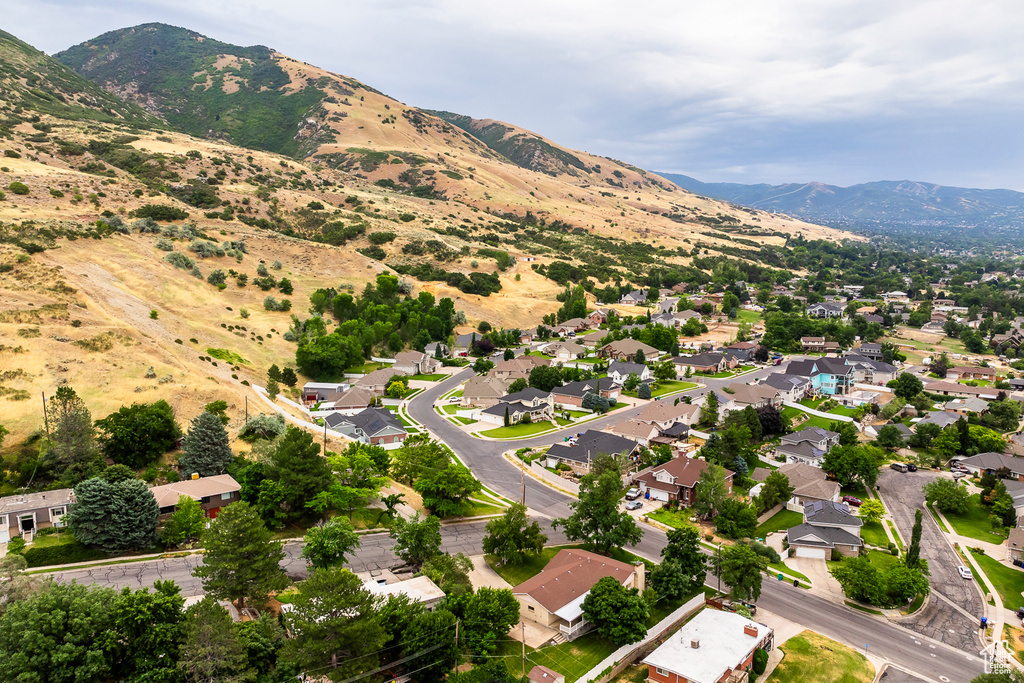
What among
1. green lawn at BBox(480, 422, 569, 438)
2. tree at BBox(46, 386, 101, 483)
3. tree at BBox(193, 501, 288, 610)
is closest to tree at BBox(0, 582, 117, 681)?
tree at BBox(193, 501, 288, 610)

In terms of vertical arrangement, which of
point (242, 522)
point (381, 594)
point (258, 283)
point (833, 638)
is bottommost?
point (833, 638)

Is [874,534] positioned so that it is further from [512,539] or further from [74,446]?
[74,446]

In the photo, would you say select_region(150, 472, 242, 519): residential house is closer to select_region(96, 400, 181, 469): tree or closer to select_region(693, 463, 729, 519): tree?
select_region(96, 400, 181, 469): tree

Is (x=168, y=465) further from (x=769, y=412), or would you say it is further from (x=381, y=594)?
(x=769, y=412)

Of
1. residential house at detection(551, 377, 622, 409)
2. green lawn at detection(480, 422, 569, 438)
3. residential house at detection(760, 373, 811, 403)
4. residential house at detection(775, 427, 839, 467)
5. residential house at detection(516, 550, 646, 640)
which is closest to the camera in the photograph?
residential house at detection(516, 550, 646, 640)

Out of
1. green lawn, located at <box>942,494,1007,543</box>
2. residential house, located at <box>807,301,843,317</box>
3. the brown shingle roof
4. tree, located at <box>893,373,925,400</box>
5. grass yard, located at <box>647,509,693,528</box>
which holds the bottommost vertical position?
grass yard, located at <box>647,509,693,528</box>

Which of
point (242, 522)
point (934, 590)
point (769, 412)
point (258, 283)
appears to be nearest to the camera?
point (242, 522)

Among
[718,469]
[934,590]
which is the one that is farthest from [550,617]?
[934,590]
